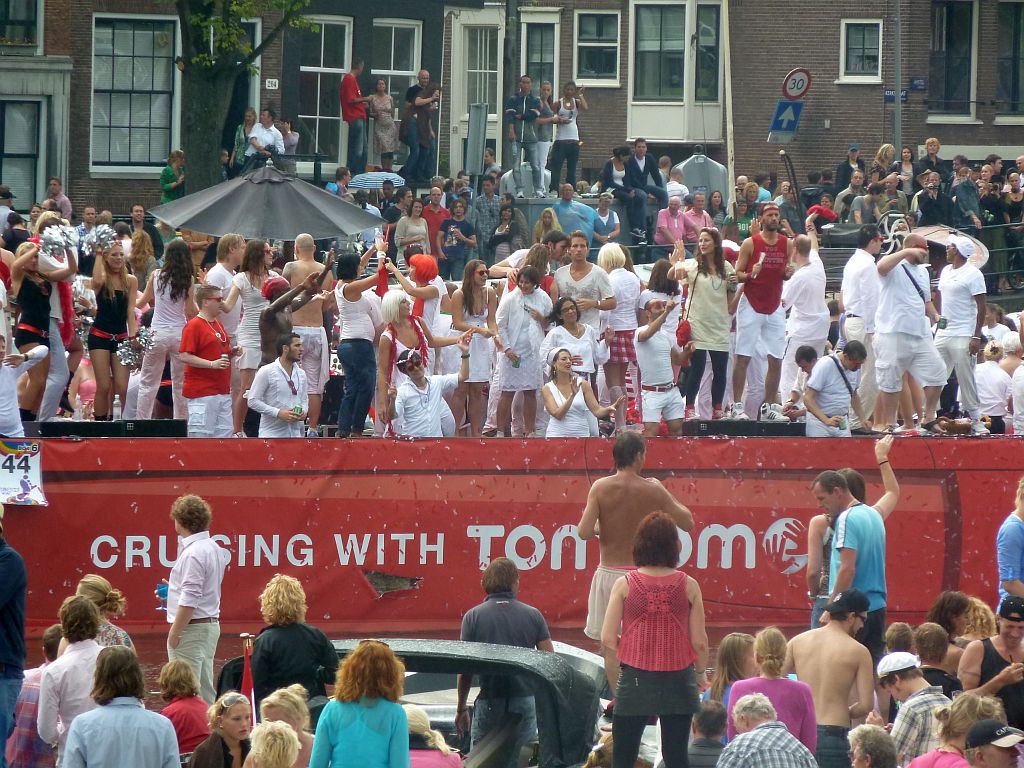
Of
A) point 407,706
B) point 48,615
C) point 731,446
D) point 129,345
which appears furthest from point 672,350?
point 407,706

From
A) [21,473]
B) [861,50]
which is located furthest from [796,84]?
[21,473]

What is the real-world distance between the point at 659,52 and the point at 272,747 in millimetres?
34953

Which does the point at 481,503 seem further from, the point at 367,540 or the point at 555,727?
the point at 555,727

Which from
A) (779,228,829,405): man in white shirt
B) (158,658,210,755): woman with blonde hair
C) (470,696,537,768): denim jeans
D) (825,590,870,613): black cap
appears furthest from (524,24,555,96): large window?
(470,696,537,768): denim jeans

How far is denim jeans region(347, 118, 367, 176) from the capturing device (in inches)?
1078

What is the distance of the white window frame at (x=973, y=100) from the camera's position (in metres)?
39.5

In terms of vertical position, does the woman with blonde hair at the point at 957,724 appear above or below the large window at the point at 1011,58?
below

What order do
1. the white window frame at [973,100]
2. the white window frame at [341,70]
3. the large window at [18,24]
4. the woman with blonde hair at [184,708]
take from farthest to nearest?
the white window frame at [973,100], the white window frame at [341,70], the large window at [18,24], the woman with blonde hair at [184,708]

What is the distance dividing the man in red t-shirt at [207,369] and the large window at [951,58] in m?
29.5

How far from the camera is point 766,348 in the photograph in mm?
15781

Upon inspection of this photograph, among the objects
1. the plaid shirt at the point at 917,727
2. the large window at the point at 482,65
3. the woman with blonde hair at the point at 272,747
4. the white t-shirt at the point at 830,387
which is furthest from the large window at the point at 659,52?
the woman with blonde hair at the point at 272,747

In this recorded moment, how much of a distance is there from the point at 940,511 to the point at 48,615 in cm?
696

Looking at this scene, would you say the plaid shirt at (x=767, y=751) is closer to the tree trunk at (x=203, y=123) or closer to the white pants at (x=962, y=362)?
the white pants at (x=962, y=362)

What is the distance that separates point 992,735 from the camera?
271 inches
